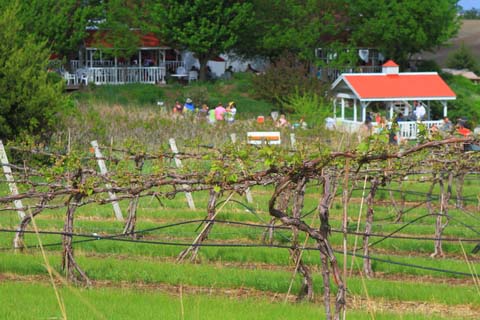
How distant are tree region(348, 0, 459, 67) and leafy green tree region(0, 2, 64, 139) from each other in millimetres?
37528

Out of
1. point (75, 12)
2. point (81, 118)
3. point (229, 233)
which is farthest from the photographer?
point (75, 12)

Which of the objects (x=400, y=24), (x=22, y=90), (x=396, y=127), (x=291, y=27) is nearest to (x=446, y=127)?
(x=22, y=90)

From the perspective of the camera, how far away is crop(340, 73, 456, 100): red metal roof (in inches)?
2050

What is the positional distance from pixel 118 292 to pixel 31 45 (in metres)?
16.9

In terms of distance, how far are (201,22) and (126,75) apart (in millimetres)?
7108

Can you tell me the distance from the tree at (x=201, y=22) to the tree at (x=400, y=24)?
23.0ft

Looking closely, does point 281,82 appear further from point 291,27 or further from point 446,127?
point 446,127

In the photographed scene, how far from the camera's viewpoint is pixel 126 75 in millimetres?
67062

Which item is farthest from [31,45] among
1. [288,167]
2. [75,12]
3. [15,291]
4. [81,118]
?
[75,12]

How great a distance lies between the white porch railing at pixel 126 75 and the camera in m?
66.0

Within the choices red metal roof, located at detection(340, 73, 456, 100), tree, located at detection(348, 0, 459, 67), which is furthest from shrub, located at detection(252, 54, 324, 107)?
tree, located at detection(348, 0, 459, 67)

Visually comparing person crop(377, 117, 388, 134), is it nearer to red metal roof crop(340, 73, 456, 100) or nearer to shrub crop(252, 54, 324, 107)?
red metal roof crop(340, 73, 456, 100)

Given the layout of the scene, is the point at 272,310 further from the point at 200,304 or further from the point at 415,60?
the point at 415,60

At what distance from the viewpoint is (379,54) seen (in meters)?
71.4
